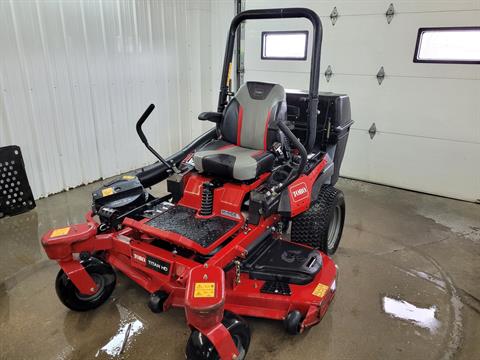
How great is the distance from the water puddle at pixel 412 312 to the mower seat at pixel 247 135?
115 cm

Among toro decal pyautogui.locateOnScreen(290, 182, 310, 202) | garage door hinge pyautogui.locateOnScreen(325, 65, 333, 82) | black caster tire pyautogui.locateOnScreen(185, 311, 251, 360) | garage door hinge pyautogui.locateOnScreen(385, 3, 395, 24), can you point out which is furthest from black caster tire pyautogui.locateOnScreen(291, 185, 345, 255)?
garage door hinge pyautogui.locateOnScreen(385, 3, 395, 24)

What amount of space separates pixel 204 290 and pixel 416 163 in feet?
12.0

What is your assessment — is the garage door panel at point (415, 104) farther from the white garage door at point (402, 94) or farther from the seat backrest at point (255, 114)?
the seat backrest at point (255, 114)

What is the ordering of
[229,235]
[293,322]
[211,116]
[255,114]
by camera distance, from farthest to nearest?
[211,116] < [255,114] < [229,235] < [293,322]

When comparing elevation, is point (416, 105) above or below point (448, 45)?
below

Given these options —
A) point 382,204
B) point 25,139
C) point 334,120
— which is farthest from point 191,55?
point 382,204

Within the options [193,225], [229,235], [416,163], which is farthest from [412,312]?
[416,163]

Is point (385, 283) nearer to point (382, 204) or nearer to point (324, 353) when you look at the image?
point (324, 353)

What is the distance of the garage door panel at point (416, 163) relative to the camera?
3.97 metres

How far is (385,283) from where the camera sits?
7.91 feet

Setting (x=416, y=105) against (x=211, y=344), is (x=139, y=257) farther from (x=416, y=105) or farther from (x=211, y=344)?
(x=416, y=105)

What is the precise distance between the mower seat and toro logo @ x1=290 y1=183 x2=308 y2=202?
0.78 feet

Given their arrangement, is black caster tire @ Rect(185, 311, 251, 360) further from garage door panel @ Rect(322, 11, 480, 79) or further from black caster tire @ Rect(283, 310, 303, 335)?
garage door panel @ Rect(322, 11, 480, 79)

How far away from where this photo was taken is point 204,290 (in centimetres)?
141
